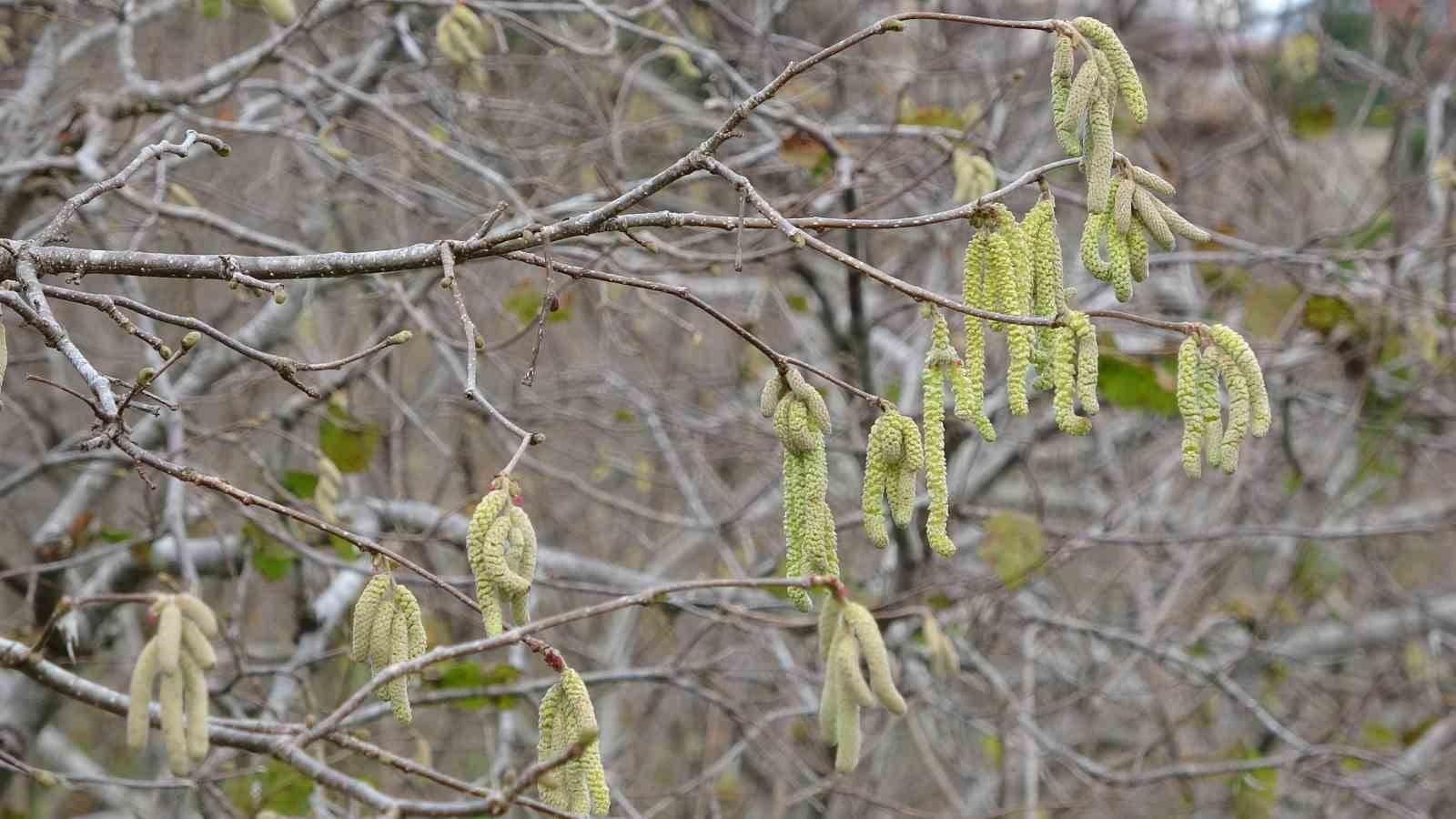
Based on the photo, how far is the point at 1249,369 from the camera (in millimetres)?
1703

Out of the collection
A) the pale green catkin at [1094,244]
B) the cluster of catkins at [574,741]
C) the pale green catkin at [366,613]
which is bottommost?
the cluster of catkins at [574,741]

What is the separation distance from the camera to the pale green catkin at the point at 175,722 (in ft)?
4.66

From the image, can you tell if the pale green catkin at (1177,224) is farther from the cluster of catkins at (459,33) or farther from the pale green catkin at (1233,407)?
the cluster of catkins at (459,33)

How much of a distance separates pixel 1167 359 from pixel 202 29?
495 centimetres

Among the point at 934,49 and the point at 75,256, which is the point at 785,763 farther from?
the point at 75,256

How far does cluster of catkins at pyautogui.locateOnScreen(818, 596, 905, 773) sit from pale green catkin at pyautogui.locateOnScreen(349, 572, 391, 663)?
584 millimetres

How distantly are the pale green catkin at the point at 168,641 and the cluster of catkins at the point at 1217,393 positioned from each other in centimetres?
121

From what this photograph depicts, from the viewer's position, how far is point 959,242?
5.82 m

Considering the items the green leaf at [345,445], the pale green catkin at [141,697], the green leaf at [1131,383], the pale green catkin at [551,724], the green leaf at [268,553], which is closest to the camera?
the pale green catkin at [141,697]

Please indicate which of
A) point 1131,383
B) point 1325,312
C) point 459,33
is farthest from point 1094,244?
point 1325,312

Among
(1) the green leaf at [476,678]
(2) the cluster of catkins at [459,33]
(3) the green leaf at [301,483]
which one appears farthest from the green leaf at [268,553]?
(2) the cluster of catkins at [459,33]

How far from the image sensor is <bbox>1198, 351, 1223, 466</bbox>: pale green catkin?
1737 millimetres

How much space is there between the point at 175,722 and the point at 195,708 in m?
0.03

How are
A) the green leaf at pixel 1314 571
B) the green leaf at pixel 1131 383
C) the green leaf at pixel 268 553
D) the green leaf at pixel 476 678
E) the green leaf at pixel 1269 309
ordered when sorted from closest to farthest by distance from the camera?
the green leaf at pixel 476 678
the green leaf at pixel 268 553
the green leaf at pixel 1131 383
the green leaf at pixel 1269 309
the green leaf at pixel 1314 571
